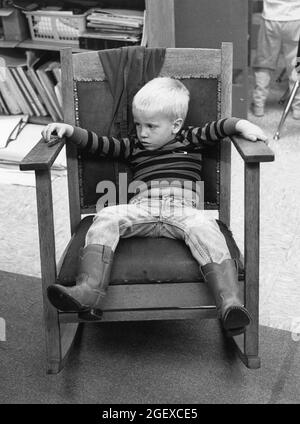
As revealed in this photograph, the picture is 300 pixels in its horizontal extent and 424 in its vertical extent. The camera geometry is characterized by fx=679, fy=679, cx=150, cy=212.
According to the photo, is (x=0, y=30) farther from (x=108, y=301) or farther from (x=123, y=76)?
(x=108, y=301)

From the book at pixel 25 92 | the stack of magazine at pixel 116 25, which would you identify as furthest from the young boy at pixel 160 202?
the book at pixel 25 92

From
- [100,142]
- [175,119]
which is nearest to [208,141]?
[175,119]

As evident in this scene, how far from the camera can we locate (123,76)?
78.4 inches

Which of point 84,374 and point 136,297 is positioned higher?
point 136,297

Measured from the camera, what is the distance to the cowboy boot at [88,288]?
1618 mm

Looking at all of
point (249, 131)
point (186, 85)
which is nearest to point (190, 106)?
point (186, 85)

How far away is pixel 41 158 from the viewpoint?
66.2 inches

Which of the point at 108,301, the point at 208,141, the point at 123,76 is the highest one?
the point at 123,76

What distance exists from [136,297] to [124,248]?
0.15 meters

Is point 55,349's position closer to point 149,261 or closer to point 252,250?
point 149,261

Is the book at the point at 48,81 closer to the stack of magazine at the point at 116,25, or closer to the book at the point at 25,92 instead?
the book at the point at 25,92

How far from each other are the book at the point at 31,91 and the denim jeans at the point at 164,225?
5.58 feet

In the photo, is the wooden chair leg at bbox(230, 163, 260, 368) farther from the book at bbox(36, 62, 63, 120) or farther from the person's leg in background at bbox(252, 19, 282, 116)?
the person's leg in background at bbox(252, 19, 282, 116)

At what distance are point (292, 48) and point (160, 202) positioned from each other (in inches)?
80.1
